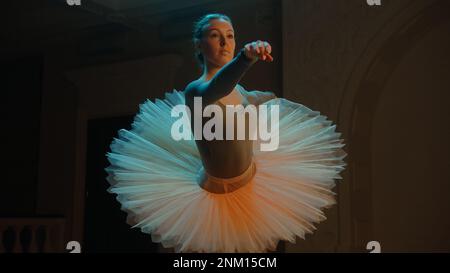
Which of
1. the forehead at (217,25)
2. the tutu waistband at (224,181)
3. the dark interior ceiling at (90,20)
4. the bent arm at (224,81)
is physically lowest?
the tutu waistband at (224,181)

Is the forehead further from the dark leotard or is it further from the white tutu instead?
the white tutu

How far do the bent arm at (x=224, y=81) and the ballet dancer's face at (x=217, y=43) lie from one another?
0.43 feet

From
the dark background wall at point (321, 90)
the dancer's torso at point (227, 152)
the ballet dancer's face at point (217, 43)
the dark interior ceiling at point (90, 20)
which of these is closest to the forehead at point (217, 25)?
the ballet dancer's face at point (217, 43)

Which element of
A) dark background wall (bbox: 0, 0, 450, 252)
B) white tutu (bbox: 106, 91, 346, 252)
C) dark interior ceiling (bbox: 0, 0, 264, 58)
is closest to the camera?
white tutu (bbox: 106, 91, 346, 252)

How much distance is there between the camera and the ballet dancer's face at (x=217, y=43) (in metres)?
1.28

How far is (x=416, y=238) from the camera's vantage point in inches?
93.0

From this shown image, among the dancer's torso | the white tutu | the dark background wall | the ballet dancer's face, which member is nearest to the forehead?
the ballet dancer's face

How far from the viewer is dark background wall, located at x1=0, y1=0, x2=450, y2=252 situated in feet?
7.39

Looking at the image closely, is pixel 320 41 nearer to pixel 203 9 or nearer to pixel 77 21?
pixel 203 9

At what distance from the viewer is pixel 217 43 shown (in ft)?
4.22

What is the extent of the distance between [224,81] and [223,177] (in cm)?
28

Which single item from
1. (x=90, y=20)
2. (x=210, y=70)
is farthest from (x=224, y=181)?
(x=90, y=20)

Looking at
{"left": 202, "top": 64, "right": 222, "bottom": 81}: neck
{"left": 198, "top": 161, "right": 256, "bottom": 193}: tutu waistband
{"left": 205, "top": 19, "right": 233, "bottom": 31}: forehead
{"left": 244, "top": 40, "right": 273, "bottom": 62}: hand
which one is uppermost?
{"left": 205, "top": 19, "right": 233, "bottom": 31}: forehead

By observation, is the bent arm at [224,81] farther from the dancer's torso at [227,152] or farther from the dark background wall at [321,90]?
the dark background wall at [321,90]
